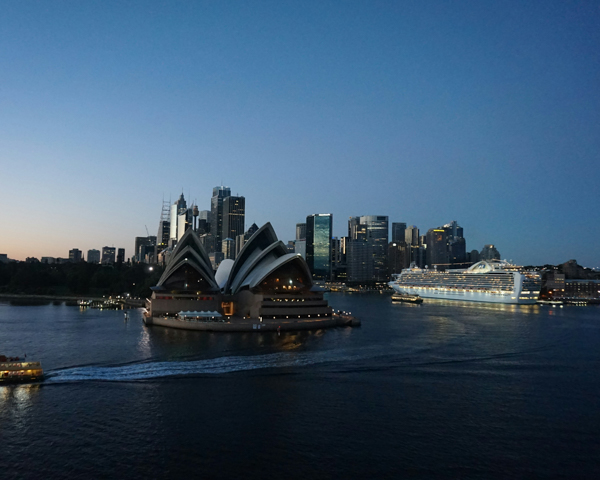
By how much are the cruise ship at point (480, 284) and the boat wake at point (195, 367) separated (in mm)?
74700

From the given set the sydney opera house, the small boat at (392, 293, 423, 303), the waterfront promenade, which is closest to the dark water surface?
the waterfront promenade

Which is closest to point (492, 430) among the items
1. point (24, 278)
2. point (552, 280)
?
point (24, 278)

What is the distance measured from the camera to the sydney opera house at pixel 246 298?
5006 centimetres

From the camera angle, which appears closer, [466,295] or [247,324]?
[247,324]

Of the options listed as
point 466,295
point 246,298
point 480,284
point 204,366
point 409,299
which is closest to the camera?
point 204,366

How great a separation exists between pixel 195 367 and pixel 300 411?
10.4 m

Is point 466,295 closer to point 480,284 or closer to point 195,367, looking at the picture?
point 480,284

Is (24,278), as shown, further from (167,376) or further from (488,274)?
(488,274)

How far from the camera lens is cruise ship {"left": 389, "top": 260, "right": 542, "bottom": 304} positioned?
9844 centimetres

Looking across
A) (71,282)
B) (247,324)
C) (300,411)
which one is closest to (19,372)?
(300,411)

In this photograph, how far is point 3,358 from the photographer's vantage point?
26.7 meters

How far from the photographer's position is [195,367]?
1169 inches

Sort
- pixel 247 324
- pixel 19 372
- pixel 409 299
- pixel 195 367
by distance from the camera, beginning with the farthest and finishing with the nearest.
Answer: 1. pixel 409 299
2. pixel 247 324
3. pixel 195 367
4. pixel 19 372

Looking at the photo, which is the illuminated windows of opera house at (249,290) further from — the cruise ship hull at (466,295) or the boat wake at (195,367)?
the cruise ship hull at (466,295)
